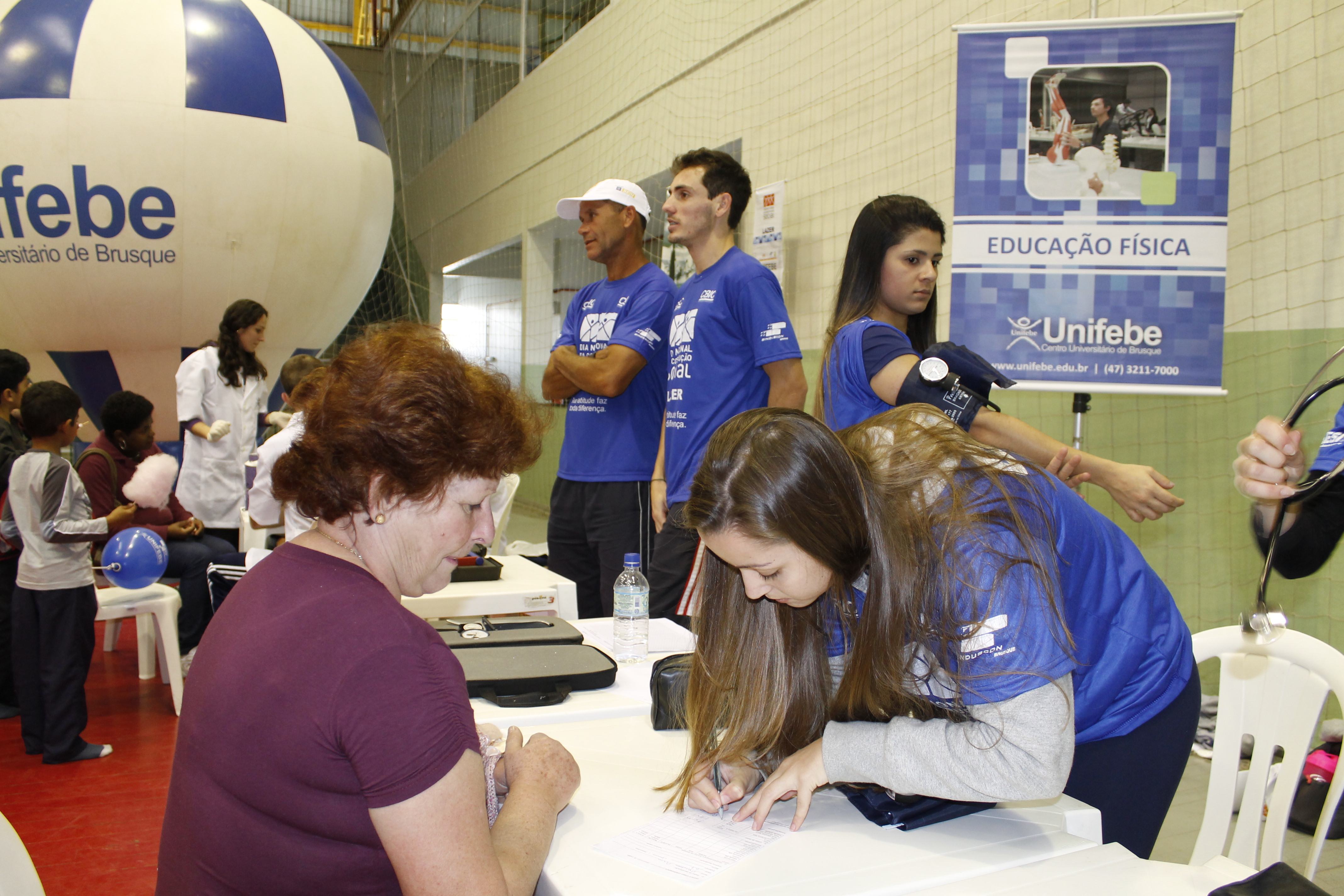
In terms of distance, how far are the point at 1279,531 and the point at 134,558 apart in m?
3.53

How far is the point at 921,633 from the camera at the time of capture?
1.09 metres

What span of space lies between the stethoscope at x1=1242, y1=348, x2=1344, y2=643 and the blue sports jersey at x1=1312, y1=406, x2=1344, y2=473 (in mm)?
47

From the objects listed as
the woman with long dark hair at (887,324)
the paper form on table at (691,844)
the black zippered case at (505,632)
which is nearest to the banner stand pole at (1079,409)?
the woman with long dark hair at (887,324)

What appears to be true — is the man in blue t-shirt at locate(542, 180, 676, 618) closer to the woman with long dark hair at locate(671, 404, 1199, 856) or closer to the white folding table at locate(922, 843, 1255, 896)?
the woman with long dark hair at locate(671, 404, 1199, 856)

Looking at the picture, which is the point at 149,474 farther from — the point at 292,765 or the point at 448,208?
the point at 448,208

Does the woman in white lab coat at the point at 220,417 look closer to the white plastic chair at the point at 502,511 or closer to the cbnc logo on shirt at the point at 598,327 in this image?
the white plastic chair at the point at 502,511

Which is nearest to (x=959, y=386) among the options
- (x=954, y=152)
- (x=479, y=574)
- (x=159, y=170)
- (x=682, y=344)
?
(x=682, y=344)

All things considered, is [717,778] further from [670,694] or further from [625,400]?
[625,400]

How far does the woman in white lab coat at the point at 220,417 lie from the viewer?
4.31 meters

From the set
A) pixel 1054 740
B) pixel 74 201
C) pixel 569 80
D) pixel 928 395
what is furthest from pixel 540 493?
pixel 1054 740

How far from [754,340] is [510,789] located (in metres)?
1.65

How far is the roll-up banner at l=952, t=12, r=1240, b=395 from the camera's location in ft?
8.61

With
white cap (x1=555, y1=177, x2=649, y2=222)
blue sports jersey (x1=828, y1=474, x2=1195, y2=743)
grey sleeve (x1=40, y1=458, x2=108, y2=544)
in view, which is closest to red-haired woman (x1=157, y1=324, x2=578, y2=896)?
blue sports jersey (x1=828, y1=474, x2=1195, y2=743)

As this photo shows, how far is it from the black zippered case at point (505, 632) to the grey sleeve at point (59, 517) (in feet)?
5.51
